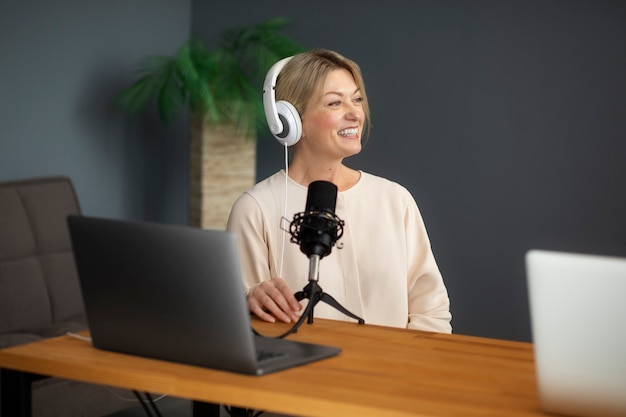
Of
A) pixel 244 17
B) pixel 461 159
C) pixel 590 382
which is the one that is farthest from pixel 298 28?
pixel 590 382

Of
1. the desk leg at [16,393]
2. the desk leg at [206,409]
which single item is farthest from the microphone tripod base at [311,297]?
the desk leg at [16,393]

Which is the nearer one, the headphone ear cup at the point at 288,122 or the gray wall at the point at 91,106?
the headphone ear cup at the point at 288,122

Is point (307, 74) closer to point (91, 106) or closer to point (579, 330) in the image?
point (579, 330)

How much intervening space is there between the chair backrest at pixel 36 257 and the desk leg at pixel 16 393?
7.28 ft

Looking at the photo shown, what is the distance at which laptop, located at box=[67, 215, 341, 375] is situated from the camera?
1721 mm

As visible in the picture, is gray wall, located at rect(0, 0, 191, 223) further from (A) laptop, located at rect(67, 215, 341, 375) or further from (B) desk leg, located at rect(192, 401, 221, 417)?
(A) laptop, located at rect(67, 215, 341, 375)

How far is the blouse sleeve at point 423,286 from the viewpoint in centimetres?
267

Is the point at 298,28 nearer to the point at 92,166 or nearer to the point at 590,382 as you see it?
the point at 92,166

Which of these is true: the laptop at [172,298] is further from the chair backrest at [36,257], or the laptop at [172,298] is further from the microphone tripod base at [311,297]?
the chair backrest at [36,257]

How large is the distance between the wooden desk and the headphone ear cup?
0.76 meters

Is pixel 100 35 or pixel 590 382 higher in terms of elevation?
pixel 100 35

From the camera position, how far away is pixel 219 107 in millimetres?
5031

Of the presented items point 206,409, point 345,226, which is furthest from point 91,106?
point 206,409

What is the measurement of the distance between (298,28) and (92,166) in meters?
1.32
